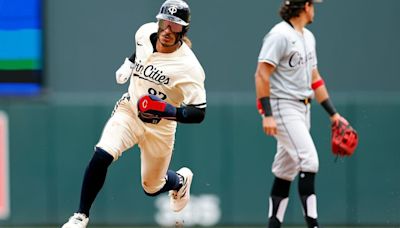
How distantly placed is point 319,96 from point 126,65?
1.45 metres

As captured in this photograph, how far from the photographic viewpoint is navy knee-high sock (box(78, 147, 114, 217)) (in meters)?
7.18

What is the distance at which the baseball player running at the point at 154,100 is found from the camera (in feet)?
23.3

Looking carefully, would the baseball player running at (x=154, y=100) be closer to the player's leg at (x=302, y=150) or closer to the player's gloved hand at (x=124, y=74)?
the player's gloved hand at (x=124, y=74)

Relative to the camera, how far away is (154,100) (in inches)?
272

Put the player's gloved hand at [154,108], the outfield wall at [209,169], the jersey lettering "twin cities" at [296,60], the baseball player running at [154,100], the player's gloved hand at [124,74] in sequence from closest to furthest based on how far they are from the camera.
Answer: the player's gloved hand at [154,108] < the baseball player running at [154,100] < the player's gloved hand at [124,74] < the jersey lettering "twin cities" at [296,60] < the outfield wall at [209,169]

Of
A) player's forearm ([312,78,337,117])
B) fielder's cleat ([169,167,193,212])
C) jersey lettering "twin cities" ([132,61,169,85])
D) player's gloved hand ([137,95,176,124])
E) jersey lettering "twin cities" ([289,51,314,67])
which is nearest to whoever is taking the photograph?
player's gloved hand ([137,95,176,124])

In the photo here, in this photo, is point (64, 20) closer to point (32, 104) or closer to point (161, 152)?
point (32, 104)

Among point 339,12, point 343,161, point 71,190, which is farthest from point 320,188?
point 71,190

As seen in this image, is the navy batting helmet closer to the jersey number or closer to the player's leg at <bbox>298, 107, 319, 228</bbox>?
the jersey number

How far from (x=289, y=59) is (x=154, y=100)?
1.13m

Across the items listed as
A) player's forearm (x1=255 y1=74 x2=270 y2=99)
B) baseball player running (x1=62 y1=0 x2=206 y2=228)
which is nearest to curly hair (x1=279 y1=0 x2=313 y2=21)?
player's forearm (x1=255 y1=74 x2=270 y2=99)

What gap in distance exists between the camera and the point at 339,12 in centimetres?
984

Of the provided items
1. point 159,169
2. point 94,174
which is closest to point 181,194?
point 159,169

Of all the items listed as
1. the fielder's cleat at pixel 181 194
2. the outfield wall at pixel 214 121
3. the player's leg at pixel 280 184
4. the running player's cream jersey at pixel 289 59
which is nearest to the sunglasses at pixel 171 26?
the running player's cream jersey at pixel 289 59
